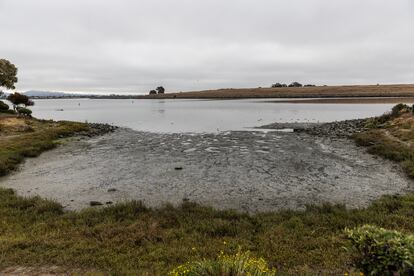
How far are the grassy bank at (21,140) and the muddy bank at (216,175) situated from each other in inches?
47.9

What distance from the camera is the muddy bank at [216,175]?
16781 millimetres

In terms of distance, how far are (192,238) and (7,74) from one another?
224 feet

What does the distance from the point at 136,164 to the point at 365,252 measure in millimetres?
22617

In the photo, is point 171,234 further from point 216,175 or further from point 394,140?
point 394,140

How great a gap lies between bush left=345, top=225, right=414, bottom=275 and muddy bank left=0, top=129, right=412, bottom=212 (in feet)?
29.6

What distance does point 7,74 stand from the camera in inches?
2453

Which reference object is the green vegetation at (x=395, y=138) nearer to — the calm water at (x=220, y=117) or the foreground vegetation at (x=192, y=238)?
the foreground vegetation at (x=192, y=238)

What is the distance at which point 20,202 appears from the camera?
586 inches

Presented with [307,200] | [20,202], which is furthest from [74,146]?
[307,200]

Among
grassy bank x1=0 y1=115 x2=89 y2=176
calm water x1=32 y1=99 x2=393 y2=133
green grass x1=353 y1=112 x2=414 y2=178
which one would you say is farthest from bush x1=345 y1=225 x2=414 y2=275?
calm water x1=32 y1=99 x2=393 y2=133

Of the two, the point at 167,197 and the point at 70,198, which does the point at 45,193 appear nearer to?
the point at 70,198

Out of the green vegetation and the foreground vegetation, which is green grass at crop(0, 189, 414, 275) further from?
the green vegetation

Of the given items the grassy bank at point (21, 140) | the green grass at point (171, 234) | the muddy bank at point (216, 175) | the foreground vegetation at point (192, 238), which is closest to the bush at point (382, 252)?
the foreground vegetation at point (192, 238)

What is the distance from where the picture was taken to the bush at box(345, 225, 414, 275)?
511 cm
